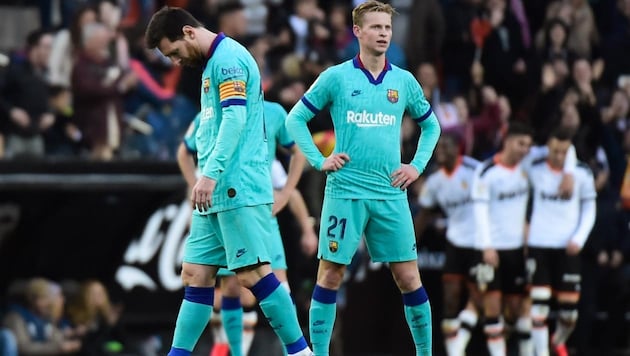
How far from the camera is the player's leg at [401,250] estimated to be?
11758 mm

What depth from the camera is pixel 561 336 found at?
16906mm

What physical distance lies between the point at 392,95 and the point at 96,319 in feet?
19.8

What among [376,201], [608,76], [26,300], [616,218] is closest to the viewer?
[376,201]

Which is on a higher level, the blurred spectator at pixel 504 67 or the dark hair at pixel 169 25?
the dark hair at pixel 169 25

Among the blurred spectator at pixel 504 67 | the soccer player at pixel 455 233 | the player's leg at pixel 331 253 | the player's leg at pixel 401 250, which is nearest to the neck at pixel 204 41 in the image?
the player's leg at pixel 331 253

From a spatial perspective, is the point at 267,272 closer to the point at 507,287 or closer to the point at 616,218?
the point at 507,287

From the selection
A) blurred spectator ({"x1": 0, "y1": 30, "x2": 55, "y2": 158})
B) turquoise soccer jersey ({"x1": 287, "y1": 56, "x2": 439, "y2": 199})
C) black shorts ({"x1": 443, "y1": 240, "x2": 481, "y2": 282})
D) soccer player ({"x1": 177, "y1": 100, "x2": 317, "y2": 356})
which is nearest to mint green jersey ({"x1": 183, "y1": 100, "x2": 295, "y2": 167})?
soccer player ({"x1": 177, "y1": 100, "x2": 317, "y2": 356})

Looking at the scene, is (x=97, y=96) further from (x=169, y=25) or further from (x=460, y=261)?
(x=169, y=25)

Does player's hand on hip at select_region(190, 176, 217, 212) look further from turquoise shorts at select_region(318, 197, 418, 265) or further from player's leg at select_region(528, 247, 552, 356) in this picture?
player's leg at select_region(528, 247, 552, 356)

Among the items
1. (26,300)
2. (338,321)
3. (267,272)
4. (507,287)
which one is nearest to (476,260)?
(507,287)

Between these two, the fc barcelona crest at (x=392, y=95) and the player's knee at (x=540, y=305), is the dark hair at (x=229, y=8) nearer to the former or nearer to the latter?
the player's knee at (x=540, y=305)

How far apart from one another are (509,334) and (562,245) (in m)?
1.48

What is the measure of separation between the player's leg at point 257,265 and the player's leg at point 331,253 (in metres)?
0.85

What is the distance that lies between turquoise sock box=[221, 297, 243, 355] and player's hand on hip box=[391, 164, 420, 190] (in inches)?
101
